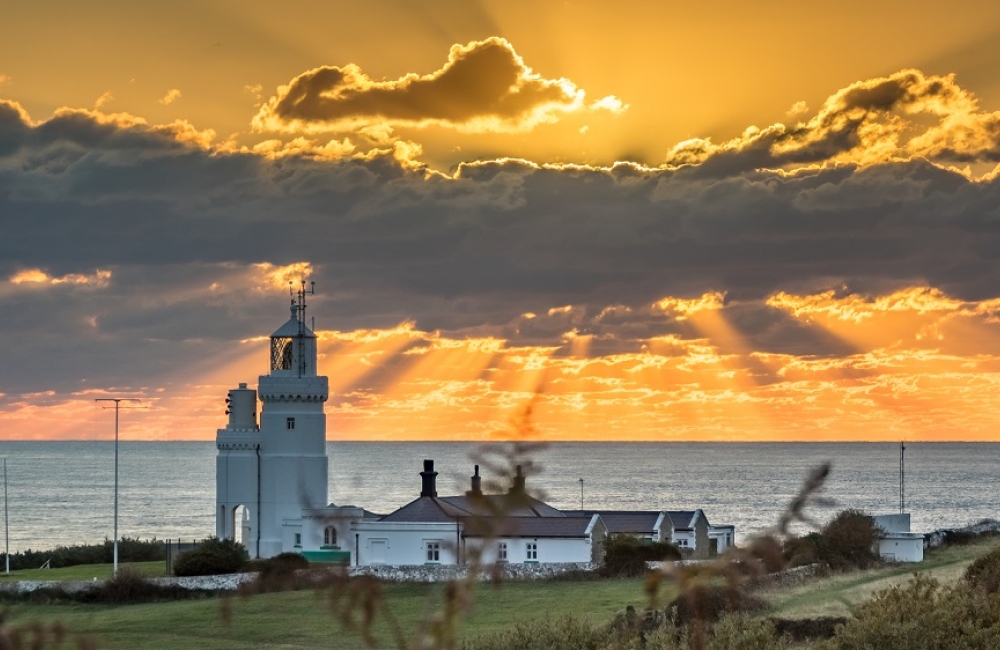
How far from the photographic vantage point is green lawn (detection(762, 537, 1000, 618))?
1206 inches

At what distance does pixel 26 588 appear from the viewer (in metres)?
45.9

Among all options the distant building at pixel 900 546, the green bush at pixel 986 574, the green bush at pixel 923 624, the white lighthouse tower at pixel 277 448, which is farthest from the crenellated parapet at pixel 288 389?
the green bush at pixel 923 624

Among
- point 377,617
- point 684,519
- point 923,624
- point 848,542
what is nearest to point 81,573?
point 377,617

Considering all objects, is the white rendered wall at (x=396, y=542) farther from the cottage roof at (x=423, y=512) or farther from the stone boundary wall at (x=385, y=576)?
the stone boundary wall at (x=385, y=576)

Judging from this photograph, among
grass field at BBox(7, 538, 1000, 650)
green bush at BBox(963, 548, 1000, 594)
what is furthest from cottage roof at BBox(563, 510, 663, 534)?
green bush at BBox(963, 548, 1000, 594)

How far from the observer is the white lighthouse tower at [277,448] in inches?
2135

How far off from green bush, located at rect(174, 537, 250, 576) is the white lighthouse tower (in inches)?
146

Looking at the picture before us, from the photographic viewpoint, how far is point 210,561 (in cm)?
4919

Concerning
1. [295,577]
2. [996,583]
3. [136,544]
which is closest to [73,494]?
[136,544]

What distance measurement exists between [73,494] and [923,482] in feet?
350

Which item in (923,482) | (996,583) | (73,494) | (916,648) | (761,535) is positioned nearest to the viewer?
(761,535)

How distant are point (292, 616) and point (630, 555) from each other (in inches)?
556

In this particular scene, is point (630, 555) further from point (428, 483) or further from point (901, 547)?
point (901, 547)

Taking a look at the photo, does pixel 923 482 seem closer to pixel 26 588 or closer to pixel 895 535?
pixel 895 535
